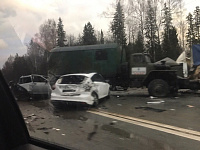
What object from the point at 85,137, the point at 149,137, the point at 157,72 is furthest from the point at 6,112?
the point at 157,72

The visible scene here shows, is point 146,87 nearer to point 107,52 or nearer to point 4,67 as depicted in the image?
point 107,52

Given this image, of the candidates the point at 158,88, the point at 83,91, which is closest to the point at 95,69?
the point at 83,91

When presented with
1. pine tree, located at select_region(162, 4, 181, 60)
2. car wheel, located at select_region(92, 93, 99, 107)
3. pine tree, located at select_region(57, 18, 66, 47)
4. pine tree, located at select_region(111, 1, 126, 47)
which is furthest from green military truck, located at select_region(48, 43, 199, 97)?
car wheel, located at select_region(92, 93, 99, 107)

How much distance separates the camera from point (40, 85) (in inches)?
146

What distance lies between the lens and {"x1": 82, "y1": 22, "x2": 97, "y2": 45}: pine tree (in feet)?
10.8

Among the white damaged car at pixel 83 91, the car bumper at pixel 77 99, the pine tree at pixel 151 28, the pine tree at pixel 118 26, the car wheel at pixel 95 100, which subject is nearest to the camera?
the pine tree at pixel 118 26

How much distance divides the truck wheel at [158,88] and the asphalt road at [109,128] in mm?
4331

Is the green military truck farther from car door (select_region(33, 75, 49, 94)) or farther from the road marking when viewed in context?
the road marking

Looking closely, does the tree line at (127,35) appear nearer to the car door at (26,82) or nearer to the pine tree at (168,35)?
the pine tree at (168,35)

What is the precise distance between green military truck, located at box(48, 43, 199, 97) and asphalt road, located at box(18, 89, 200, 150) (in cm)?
86

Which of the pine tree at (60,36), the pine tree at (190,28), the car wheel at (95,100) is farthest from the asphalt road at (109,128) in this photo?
the pine tree at (190,28)

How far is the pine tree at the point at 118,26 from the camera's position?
371 centimetres

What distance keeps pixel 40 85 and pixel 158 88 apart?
818 cm

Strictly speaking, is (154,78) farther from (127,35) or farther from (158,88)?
(127,35)
